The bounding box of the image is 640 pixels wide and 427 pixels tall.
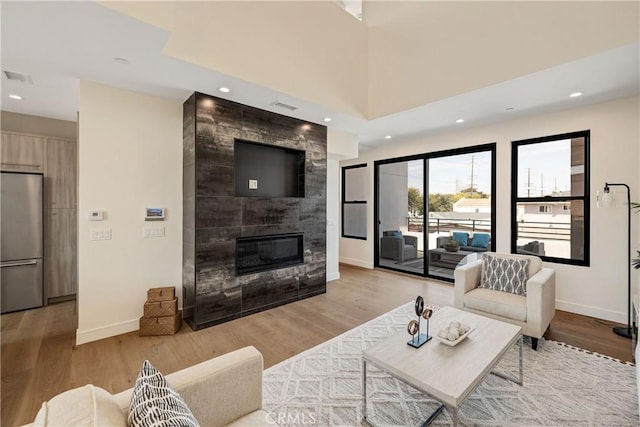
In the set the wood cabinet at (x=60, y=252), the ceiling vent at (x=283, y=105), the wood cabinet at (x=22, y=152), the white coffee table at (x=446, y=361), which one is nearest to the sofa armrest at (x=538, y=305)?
the white coffee table at (x=446, y=361)

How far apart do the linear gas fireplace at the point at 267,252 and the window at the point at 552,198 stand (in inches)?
135

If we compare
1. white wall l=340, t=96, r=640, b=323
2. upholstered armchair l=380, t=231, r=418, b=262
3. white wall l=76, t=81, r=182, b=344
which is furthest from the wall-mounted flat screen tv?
white wall l=340, t=96, r=640, b=323

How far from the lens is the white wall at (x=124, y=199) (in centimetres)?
297

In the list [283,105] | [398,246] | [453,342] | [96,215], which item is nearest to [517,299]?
[453,342]

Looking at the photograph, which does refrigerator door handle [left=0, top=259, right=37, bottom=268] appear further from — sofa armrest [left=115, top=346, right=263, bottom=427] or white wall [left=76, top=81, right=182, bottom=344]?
sofa armrest [left=115, top=346, right=263, bottom=427]

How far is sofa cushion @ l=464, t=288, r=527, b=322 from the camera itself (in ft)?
9.21

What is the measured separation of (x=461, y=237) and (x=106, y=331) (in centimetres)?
549

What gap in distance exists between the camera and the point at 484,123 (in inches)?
178

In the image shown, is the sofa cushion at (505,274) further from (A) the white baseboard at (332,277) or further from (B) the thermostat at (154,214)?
(B) the thermostat at (154,214)

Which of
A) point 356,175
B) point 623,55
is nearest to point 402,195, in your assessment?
point 356,175

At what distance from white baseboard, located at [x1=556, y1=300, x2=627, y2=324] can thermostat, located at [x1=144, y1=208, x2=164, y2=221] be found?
5.43 meters

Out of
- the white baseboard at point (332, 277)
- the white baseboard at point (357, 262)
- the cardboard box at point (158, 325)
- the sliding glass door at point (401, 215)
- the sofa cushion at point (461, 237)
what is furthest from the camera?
the white baseboard at point (357, 262)

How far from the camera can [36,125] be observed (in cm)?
411

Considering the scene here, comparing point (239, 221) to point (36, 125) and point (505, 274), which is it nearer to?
point (505, 274)
